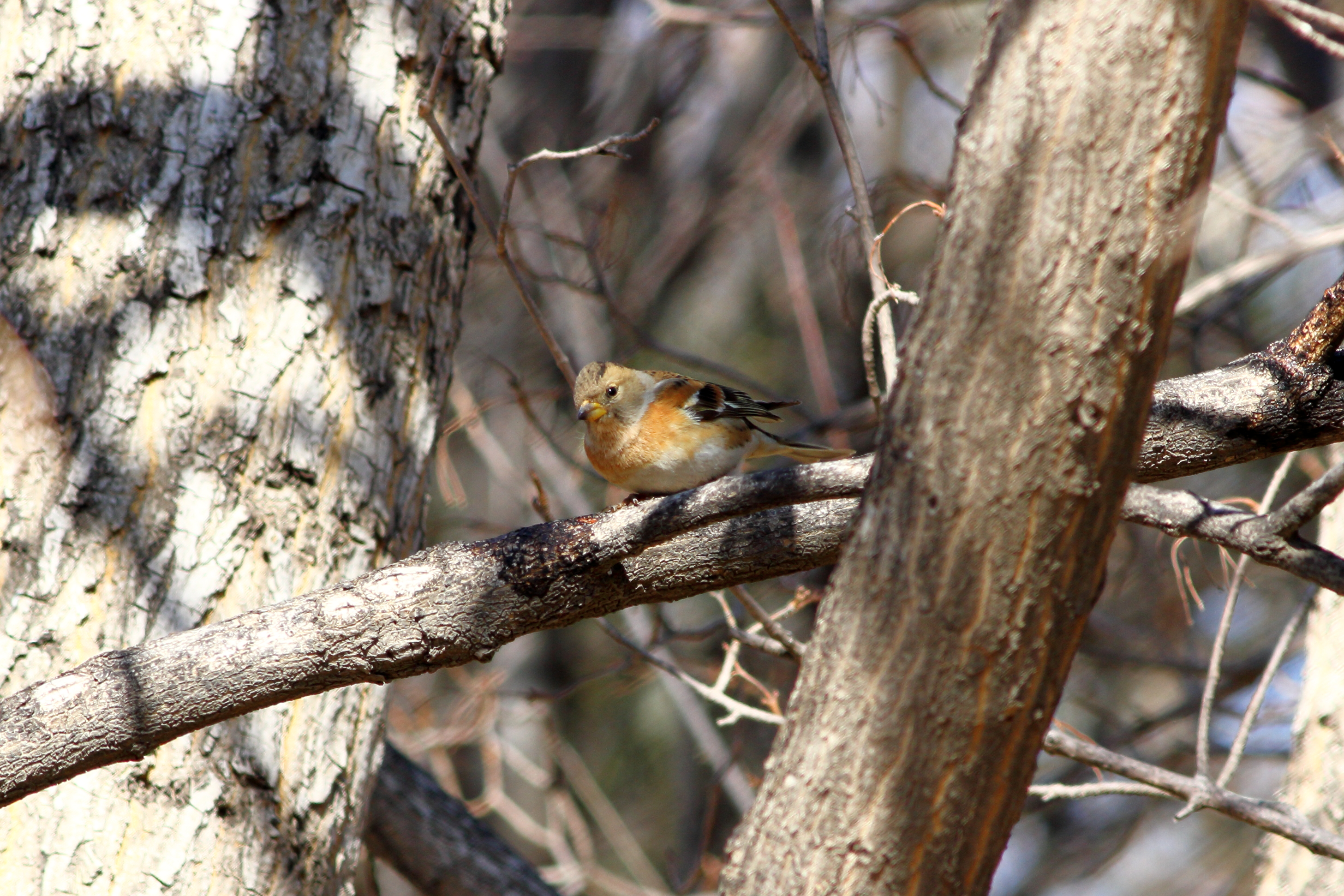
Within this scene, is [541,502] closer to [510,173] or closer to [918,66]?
[510,173]

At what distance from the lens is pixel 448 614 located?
230cm

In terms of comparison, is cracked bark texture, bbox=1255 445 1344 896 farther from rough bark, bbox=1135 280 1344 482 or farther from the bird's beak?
the bird's beak

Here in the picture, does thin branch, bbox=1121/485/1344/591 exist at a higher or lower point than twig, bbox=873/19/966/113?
lower

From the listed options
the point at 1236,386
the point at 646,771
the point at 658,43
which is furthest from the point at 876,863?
the point at 658,43

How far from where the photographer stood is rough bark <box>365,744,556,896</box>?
3816 millimetres

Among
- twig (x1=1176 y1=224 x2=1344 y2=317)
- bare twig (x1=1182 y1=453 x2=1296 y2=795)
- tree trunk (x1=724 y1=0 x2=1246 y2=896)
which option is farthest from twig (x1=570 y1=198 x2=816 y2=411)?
tree trunk (x1=724 y1=0 x2=1246 y2=896)

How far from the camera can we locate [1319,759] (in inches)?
148

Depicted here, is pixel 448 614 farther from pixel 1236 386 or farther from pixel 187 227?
pixel 1236 386

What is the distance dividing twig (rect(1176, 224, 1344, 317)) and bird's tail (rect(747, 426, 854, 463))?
1.43 metres

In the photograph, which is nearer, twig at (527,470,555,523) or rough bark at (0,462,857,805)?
rough bark at (0,462,857,805)

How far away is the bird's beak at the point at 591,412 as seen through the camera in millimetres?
4062

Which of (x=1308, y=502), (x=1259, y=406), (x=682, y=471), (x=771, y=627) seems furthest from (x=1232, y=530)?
(x=682, y=471)

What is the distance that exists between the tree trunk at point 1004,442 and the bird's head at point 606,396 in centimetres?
259

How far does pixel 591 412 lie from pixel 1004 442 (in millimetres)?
2731
